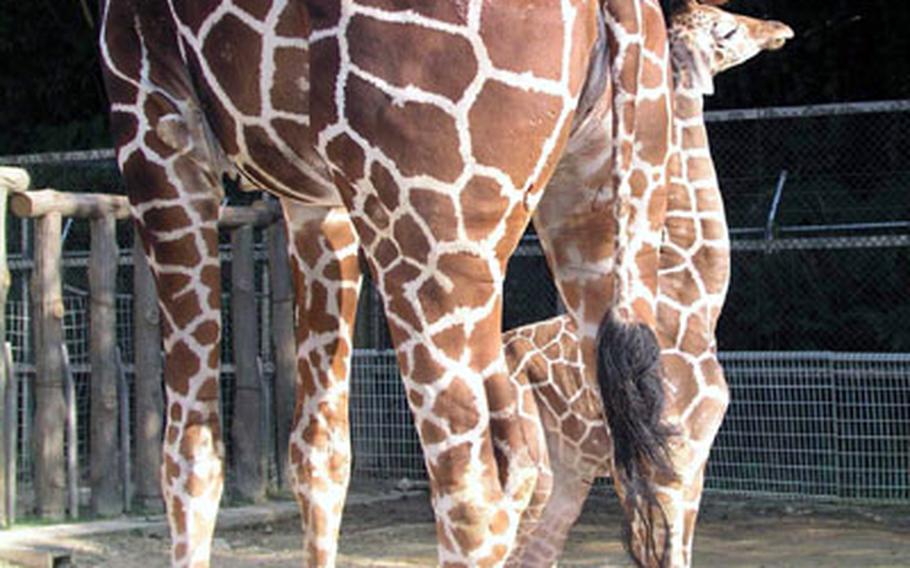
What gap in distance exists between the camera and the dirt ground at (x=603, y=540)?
8.50 metres

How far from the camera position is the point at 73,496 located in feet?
32.0

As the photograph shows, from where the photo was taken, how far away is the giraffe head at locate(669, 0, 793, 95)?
662 centimetres

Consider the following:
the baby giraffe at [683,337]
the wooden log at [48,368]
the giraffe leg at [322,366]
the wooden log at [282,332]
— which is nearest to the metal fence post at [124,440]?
the wooden log at [48,368]

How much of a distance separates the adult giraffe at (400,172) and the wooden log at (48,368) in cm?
423

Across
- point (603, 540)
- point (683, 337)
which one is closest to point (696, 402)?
point (683, 337)

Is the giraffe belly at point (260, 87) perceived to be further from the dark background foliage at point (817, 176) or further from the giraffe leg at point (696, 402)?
the dark background foliage at point (817, 176)

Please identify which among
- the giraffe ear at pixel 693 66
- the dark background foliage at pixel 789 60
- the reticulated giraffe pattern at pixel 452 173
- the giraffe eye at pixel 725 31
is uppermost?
the dark background foliage at pixel 789 60

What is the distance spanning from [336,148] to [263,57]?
0.50 meters

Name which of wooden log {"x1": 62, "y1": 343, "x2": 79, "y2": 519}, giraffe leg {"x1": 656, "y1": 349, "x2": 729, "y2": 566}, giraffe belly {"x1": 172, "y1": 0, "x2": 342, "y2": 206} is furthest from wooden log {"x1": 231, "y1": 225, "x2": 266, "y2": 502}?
giraffe belly {"x1": 172, "y1": 0, "x2": 342, "y2": 206}

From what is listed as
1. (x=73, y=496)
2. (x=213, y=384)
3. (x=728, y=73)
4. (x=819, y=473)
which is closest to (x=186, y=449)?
(x=213, y=384)

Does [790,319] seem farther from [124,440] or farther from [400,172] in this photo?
[400,172]

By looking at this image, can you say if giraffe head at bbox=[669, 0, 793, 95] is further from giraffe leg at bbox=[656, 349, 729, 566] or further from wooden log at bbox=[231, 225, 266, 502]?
wooden log at bbox=[231, 225, 266, 502]

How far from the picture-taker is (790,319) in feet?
38.0

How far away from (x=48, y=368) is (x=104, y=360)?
0.49m
